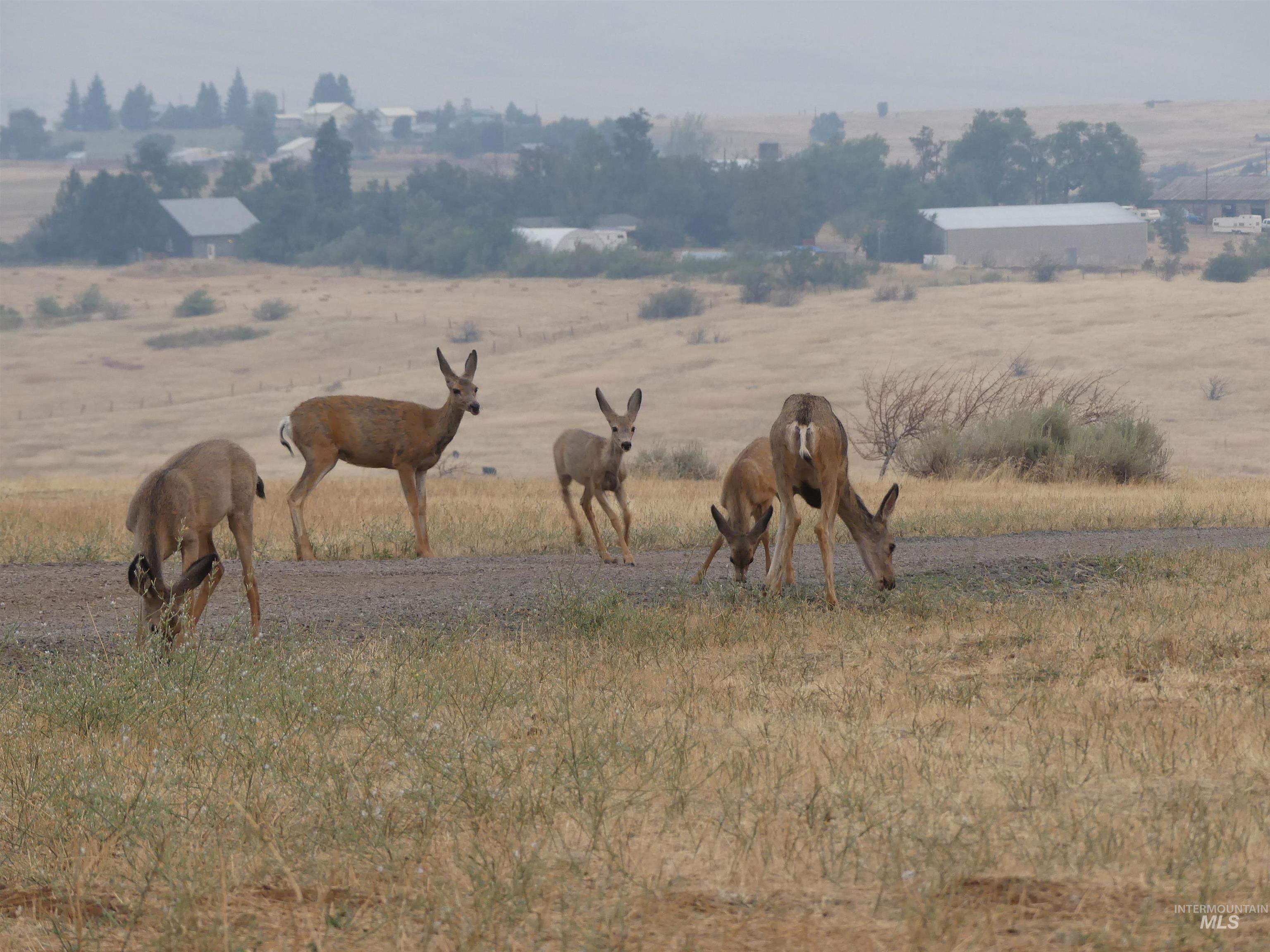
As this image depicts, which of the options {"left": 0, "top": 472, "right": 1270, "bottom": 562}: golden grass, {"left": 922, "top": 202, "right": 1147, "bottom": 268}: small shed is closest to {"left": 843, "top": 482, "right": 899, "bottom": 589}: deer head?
{"left": 0, "top": 472, "right": 1270, "bottom": 562}: golden grass

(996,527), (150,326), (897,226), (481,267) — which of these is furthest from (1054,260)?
(996,527)

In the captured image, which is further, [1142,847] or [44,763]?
[44,763]

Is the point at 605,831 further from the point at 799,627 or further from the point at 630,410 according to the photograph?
the point at 630,410

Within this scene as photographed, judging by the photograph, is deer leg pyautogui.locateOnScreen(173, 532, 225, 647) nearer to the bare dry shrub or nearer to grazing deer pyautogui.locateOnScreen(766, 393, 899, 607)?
grazing deer pyautogui.locateOnScreen(766, 393, 899, 607)

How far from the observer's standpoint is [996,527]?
58.5 ft

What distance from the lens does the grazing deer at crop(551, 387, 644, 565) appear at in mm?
15312

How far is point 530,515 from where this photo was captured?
18797 millimetres

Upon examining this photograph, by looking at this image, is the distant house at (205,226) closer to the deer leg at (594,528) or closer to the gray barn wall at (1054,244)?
the gray barn wall at (1054,244)

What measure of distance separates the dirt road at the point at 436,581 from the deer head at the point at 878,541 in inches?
24.7

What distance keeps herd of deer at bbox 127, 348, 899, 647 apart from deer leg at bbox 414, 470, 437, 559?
0.06ft

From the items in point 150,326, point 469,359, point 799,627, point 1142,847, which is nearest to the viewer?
point 1142,847

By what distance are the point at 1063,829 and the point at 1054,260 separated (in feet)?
336

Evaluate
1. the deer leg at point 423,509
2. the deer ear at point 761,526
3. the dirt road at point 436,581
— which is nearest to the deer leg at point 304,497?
the dirt road at point 436,581

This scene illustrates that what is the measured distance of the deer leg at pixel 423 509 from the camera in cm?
1579
